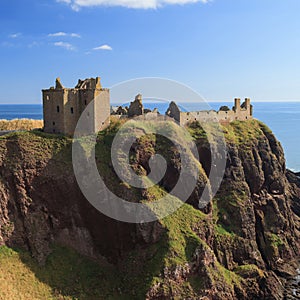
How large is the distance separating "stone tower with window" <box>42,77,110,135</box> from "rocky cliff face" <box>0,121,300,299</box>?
2.39 m

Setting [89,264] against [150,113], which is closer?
[89,264]

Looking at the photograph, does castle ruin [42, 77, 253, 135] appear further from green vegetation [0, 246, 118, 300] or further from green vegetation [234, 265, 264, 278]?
green vegetation [234, 265, 264, 278]

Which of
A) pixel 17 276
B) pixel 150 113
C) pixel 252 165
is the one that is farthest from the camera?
pixel 252 165

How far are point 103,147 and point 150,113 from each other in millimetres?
10128

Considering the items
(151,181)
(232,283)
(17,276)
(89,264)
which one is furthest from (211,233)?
(17,276)

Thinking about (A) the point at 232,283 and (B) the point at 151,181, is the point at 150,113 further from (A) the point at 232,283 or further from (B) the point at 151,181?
(A) the point at 232,283

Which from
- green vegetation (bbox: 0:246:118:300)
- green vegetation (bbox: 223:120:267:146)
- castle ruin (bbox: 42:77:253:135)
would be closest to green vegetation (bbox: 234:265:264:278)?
green vegetation (bbox: 0:246:118:300)

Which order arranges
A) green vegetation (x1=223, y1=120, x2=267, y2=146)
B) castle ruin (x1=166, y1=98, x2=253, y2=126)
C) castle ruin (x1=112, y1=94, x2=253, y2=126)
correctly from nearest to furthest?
castle ruin (x1=112, y1=94, x2=253, y2=126) < castle ruin (x1=166, y1=98, x2=253, y2=126) < green vegetation (x1=223, y1=120, x2=267, y2=146)

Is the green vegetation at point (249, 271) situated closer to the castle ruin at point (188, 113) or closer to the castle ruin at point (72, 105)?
the castle ruin at point (188, 113)

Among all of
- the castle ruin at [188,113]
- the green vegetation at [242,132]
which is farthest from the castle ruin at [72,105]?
the green vegetation at [242,132]

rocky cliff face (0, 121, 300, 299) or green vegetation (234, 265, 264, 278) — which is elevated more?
rocky cliff face (0, 121, 300, 299)

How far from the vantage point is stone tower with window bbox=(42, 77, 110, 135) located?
51.8 m

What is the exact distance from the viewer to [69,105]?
52.2 metres

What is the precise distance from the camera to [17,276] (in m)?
41.3
